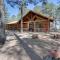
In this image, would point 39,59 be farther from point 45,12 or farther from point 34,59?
point 45,12

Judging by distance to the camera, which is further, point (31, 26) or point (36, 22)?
point (31, 26)

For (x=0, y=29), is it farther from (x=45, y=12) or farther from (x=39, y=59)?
(x=45, y=12)

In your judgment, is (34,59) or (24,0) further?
(24,0)

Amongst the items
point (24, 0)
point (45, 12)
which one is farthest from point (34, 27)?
point (45, 12)

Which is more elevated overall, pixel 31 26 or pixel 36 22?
pixel 36 22

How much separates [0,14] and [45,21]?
25103mm

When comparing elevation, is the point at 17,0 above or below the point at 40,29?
above

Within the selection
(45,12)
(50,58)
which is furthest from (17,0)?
(50,58)

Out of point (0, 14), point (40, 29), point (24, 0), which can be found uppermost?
point (24, 0)

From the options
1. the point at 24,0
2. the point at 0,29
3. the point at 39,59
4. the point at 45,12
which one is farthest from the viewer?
the point at 45,12

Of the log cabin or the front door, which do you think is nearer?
the log cabin

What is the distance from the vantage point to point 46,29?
36844 millimetres

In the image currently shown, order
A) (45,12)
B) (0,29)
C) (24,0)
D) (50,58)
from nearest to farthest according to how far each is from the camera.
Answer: (50,58), (0,29), (24,0), (45,12)

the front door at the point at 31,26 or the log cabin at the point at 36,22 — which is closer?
the log cabin at the point at 36,22
